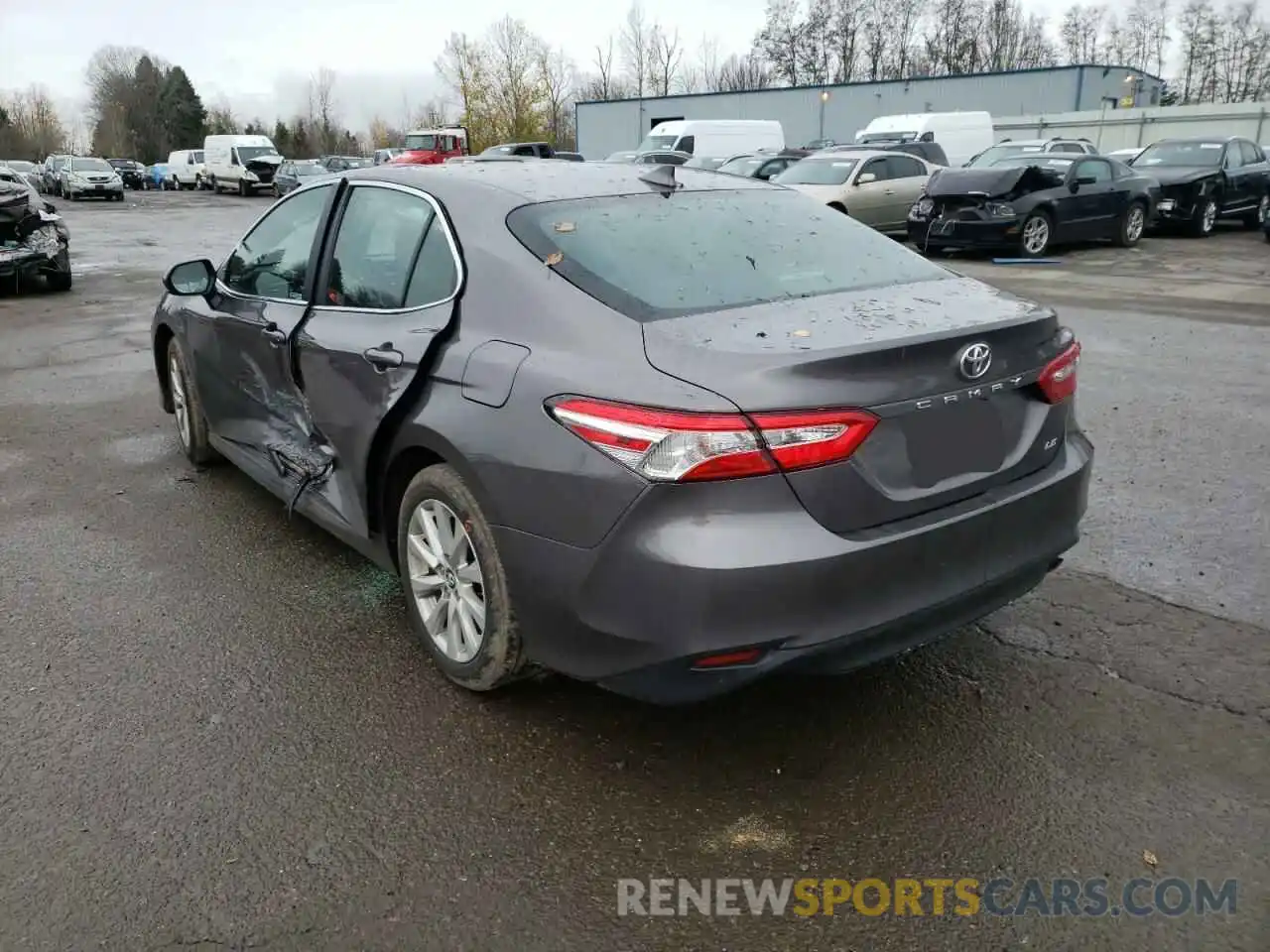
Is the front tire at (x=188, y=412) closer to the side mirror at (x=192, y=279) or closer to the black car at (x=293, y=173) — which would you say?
the side mirror at (x=192, y=279)

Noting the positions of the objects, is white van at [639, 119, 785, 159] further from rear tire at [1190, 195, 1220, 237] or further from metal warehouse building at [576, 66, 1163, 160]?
metal warehouse building at [576, 66, 1163, 160]

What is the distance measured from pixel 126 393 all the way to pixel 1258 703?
7.24m

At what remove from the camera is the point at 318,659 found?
359 cm

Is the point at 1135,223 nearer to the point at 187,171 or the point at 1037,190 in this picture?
the point at 1037,190

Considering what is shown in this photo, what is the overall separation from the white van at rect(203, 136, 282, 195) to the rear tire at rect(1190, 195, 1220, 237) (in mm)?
36164

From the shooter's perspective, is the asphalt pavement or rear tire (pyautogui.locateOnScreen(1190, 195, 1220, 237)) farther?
rear tire (pyautogui.locateOnScreen(1190, 195, 1220, 237))

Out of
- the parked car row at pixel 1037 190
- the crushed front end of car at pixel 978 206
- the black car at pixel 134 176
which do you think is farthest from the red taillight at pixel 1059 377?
the black car at pixel 134 176

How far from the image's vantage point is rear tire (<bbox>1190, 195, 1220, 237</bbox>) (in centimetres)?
1873

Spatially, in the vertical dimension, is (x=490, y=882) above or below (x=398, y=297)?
below

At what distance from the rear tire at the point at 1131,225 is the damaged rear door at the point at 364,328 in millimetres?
16046

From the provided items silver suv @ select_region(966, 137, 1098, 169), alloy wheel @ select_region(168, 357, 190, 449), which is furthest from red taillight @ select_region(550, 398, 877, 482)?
silver suv @ select_region(966, 137, 1098, 169)

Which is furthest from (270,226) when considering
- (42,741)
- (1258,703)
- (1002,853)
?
(1258,703)

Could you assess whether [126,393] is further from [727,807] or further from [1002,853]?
[1002,853]

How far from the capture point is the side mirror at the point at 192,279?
15.9ft
